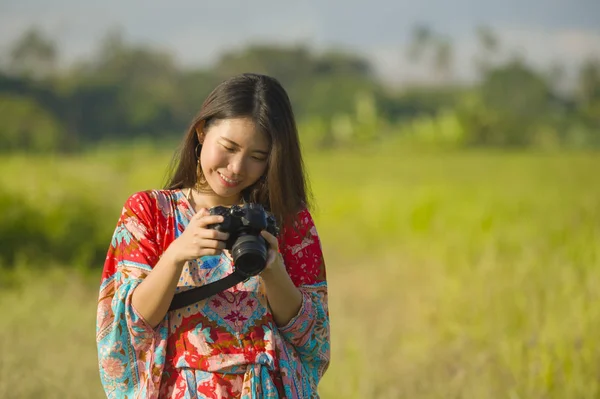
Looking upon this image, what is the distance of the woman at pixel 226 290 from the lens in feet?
5.85

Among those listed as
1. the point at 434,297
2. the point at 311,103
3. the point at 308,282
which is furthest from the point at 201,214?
the point at 311,103

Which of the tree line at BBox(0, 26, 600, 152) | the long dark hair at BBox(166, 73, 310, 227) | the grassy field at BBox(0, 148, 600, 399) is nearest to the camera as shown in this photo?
the long dark hair at BBox(166, 73, 310, 227)

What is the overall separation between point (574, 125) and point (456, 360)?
1250 centimetres

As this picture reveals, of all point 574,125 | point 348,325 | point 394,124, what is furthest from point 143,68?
point 348,325

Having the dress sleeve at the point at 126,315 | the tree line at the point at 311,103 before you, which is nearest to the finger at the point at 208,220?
the dress sleeve at the point at 126,315

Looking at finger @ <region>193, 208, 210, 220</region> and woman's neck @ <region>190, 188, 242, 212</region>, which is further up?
finger @ <region>193, 208, 210, 220</region>

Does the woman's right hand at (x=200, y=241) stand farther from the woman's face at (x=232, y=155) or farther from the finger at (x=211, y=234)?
the woman's face at (x=232, y=155)

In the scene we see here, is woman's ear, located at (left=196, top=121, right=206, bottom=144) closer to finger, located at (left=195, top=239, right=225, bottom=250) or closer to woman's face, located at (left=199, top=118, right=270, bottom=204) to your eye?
woman's face, located at (left=199, top=118, right=270, bottom=204)

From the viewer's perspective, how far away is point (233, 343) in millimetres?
1806

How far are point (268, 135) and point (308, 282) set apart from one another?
13.1 inches

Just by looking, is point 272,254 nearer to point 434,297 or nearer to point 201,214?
point 201,214

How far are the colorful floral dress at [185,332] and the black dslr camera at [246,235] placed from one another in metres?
0.17

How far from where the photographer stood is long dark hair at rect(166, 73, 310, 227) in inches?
73.4

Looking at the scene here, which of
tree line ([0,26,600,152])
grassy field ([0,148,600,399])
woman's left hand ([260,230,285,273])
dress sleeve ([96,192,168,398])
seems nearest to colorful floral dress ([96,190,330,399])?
dress sleeve ([96,192,168,398])
